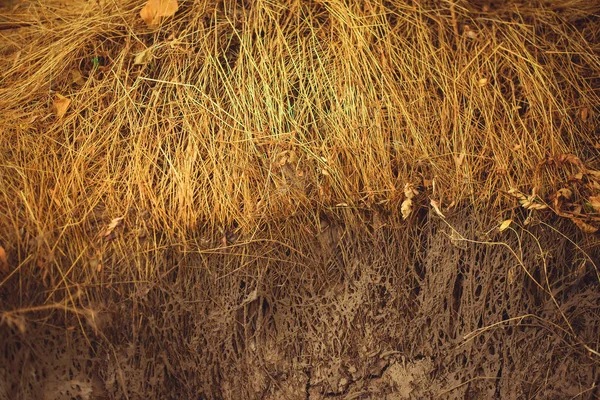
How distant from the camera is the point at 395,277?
1971 millimetres

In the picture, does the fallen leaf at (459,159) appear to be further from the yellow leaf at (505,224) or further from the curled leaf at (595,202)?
→ the curled leaf at (595,202)

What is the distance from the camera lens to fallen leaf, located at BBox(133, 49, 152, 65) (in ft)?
6.95

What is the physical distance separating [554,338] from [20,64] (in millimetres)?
2039

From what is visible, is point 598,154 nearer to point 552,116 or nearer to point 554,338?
point 552,116

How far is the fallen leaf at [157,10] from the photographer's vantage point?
2.15 metres

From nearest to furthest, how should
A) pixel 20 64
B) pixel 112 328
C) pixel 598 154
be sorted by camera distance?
Answer: 1. pixel 112 328
2. pixel 598 154
3. pixel 20 64

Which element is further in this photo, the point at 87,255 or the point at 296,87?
the point at 296,87

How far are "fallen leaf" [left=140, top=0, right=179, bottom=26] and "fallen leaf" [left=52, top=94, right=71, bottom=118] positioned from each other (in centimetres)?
39

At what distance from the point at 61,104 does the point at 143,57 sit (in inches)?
12.5

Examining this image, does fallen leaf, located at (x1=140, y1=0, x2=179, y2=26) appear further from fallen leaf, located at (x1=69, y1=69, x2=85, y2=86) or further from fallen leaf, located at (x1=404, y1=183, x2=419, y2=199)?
fallen leaf, located at (x1=404, y1=183, x2=419, y2=199)

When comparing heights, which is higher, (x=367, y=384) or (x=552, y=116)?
(x=552, y=116)

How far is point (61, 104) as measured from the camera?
211 cm

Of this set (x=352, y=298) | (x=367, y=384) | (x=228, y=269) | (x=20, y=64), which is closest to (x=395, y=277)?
(x=352, y=298)

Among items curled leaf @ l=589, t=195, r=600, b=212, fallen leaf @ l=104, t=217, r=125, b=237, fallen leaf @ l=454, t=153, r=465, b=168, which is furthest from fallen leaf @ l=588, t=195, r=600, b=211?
fallen leaf @ l=104, t=217, r=125, b=237
